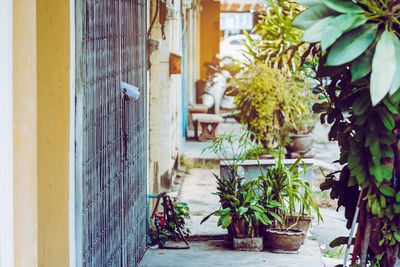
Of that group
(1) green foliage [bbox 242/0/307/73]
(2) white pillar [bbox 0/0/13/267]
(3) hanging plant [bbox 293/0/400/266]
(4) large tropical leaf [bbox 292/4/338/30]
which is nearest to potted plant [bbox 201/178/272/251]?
(3) hanging plant [bbox 293/0/400/266]

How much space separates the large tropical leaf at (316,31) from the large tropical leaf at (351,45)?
0.34ft

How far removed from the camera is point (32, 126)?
→ 3738mm

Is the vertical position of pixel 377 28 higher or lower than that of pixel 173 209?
higher

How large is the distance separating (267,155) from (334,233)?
5.57 ft

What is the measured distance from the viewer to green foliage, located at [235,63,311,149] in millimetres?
10523

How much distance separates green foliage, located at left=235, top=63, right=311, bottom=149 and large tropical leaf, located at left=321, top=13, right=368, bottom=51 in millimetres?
7174

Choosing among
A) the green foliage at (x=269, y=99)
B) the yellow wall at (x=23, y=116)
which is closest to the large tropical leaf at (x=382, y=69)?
the yellow wall at (x=23, y=116)

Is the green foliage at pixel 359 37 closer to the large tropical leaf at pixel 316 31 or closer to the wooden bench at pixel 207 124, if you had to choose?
the large tropical leaf at pixel 316 31

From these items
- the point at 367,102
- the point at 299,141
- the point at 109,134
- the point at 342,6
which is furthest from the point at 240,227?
the point at 299,141

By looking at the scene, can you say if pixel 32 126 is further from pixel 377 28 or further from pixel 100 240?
pixel 377 28

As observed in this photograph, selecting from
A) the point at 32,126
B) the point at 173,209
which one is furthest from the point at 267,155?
the point at 32,126

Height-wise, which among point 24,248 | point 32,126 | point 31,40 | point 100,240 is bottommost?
point 100,240

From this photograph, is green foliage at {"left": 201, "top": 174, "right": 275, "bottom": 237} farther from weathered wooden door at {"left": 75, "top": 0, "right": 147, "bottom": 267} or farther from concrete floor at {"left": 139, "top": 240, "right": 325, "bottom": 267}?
weathered wooden door at {"left": 75, "top": 0, "right": 147, "bottom": 267}

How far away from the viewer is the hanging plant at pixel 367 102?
124 inches
